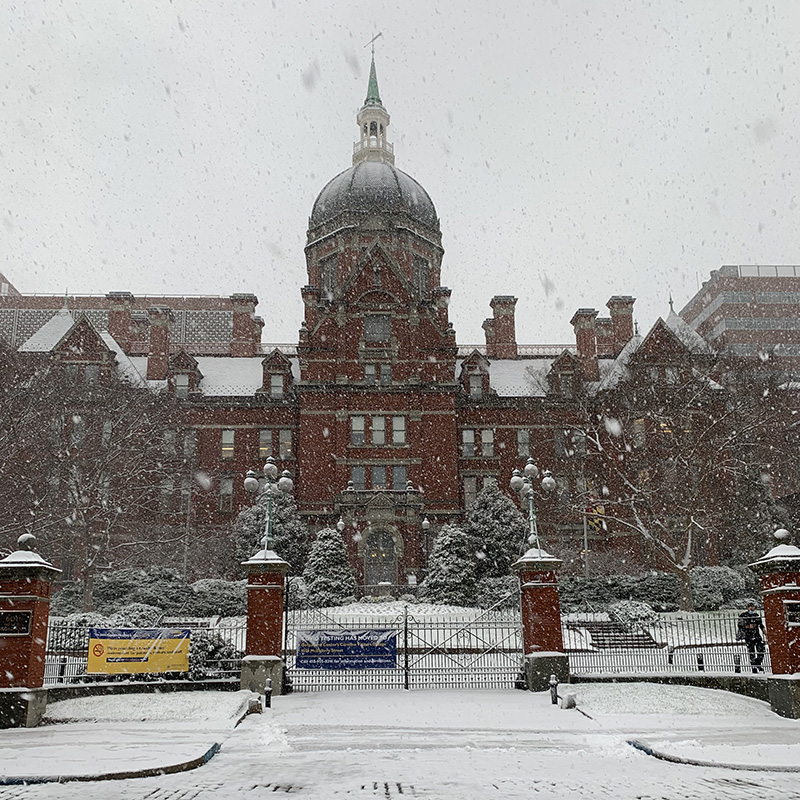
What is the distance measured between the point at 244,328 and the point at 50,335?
12.4 meters

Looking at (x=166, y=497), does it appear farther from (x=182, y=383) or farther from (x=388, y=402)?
(x=388, y=402)

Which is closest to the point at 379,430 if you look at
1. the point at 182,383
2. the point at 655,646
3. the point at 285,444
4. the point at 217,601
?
the point at 285,444

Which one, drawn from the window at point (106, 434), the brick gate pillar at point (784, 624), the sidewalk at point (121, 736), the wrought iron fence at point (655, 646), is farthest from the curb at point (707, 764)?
the window at point (106, 434)

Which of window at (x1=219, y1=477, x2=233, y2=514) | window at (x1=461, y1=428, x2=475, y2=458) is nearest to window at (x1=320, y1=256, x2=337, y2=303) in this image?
window at (x1=461, y1=428, x2=475, y2=458)

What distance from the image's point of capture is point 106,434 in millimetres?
45688

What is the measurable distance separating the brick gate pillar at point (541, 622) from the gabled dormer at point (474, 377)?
3138 centimetres

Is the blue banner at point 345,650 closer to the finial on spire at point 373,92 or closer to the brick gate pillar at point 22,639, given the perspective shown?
the brick gate pillar at point 22,639

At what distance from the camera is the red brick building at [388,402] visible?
1850 inches

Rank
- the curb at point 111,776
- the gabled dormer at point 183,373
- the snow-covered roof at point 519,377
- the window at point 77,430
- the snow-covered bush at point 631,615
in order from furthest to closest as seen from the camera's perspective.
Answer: the snow-covered roof at point 519,377, the gabled dormer at point 183,373, the window at point 77,430, the snow-covered bush at point 631,615, the curb at point 111,776

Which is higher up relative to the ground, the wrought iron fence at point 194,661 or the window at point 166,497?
the window at point 166,497

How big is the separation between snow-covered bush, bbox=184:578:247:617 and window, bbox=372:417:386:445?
12.3 m

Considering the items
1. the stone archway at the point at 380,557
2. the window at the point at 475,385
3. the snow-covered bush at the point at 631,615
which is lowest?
the snow-covered bush at the point at 631,615

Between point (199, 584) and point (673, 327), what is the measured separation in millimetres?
32474

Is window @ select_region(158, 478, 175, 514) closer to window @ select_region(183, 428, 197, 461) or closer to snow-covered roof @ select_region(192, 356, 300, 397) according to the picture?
window @ select_region(183, 428, 197, 461)
